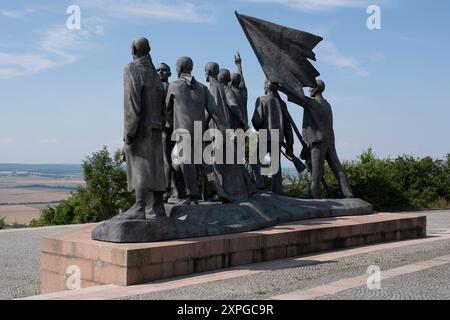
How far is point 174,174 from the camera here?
8781mm

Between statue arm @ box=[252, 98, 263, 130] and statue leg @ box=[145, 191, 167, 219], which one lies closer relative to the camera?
statue leg @ box=[145, 191, 167, 219]

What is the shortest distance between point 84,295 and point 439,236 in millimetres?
8130

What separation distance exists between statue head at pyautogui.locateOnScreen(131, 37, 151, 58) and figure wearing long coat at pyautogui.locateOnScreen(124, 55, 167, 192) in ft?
0.32

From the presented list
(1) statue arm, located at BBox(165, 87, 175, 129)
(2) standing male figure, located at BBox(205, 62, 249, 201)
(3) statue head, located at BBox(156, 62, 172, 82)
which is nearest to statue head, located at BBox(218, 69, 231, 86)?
(2) standing male figure, located at BBox(205, 62, 249, 201)

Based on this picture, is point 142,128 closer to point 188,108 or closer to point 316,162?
point 188,108

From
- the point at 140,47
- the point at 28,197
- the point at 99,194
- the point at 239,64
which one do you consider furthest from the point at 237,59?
the point at 28,197

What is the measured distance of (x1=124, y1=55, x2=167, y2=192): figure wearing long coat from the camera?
22.0 feet

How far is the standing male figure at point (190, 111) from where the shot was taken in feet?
27.2

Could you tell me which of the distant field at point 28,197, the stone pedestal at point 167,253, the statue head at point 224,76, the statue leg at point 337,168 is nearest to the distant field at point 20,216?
the distant field at point 28,197

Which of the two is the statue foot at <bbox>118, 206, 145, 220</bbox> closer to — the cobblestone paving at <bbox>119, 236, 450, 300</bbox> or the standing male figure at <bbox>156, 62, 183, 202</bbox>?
→ the cobblestone paving at <bbox>119, 236, 450, 300</bbox>

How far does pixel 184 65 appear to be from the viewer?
28.0 feet

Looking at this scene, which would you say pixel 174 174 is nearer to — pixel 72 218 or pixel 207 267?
pixel 207 267

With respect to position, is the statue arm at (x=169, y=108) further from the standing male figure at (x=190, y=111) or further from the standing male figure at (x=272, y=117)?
the standing male figure at (x=272, y=117)
